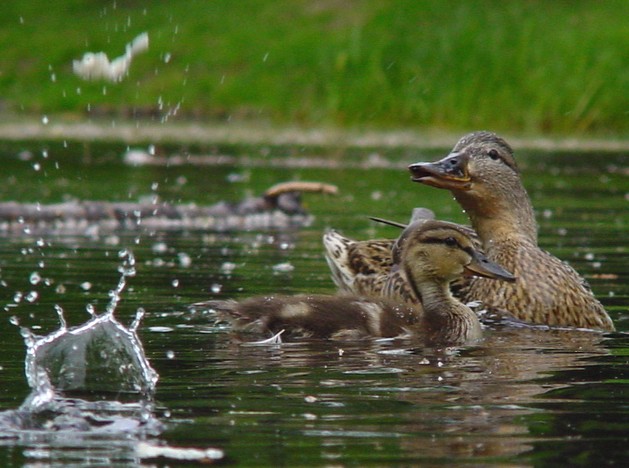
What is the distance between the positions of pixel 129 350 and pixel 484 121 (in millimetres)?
18407

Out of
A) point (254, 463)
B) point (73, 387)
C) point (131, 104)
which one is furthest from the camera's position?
point (131, 104)

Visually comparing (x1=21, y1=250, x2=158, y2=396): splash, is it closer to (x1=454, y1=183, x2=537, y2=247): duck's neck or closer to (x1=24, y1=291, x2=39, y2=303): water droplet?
(x1=24, y1=291, x2=39, y2=303): water droplet

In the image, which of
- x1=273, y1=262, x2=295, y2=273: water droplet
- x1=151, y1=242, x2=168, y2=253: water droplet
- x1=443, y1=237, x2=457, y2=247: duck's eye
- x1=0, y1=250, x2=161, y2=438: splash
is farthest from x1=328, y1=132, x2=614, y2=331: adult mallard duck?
x1=0, y1=250, x2=161, y2=438: splash

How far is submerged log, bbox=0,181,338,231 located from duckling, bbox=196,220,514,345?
169 inches

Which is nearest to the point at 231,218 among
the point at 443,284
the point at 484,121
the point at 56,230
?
the point at 56,230

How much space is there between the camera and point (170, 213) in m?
13.3

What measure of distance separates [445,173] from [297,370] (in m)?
2.64

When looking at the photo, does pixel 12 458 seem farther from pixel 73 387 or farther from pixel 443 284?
pixel 443 284

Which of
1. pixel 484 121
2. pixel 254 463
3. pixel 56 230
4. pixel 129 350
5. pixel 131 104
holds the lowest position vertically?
pixel 254 463

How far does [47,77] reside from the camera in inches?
1415

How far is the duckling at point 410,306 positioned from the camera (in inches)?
288

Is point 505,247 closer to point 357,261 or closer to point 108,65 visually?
point 357,261

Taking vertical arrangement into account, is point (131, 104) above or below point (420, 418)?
above

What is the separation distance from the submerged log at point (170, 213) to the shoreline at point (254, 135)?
8298 mm
